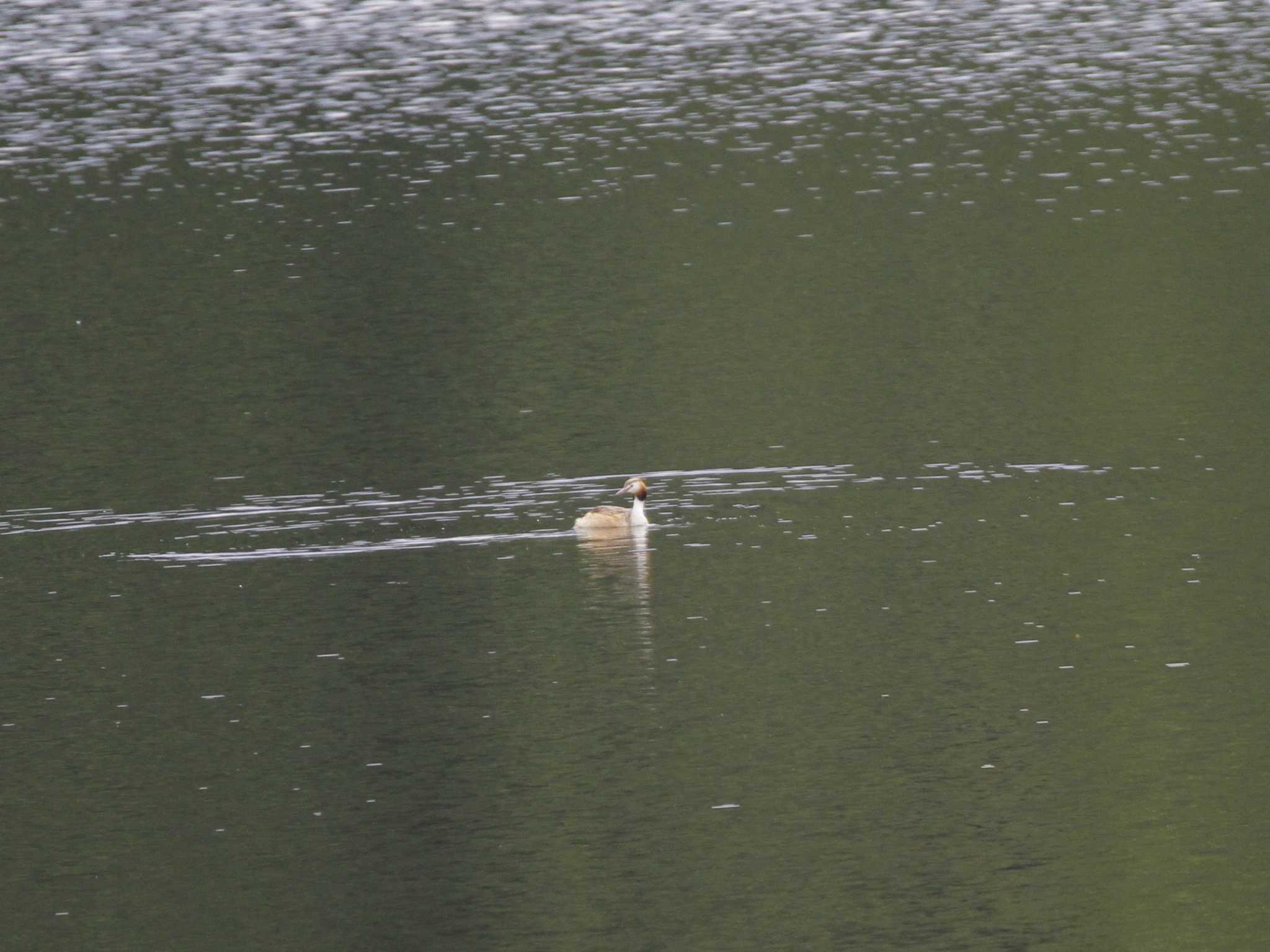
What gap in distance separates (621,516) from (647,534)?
554mm

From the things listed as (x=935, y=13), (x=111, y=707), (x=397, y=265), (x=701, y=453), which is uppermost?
(x=111, y=707)

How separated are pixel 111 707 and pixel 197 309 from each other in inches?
900

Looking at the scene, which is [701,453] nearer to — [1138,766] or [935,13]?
[1138,766]

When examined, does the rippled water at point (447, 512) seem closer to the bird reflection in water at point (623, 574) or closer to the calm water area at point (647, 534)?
the calm water area at point (647, 534)

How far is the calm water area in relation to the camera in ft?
60.8

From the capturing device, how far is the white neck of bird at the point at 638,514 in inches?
1104

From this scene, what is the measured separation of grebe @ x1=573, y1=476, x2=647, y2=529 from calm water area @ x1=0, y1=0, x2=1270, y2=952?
0.53m

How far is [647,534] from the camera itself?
2830cm

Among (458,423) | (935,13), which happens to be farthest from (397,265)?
(935,13)

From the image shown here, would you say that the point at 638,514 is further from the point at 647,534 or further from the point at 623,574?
the point at 623,574

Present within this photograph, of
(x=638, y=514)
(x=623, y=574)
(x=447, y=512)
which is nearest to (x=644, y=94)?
(x=447, y=512)

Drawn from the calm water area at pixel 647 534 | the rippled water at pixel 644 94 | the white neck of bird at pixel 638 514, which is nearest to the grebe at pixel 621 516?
the white neck of bird at pixel 638 514

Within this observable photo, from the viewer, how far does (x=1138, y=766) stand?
20.0 m

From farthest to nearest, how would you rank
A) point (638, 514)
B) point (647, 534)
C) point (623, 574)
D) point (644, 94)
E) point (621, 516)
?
point (644, 94) < point (647, 534) < point (638, 514) < point (621, 516) < point (623, 574)
